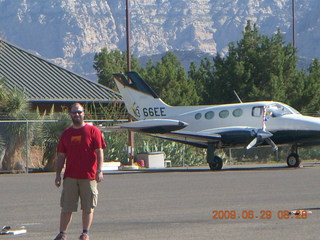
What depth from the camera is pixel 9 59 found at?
45469 millimetres

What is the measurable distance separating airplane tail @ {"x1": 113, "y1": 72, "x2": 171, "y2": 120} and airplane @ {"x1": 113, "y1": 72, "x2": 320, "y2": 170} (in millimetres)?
1468

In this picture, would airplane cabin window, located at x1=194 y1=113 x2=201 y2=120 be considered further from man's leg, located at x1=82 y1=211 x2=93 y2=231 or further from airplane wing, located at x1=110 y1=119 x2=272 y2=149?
man's leg, located at x1=82 y1=211 x2=93 y2=231

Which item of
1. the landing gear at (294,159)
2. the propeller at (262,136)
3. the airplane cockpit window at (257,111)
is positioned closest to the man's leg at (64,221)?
the propeller at (262,136)

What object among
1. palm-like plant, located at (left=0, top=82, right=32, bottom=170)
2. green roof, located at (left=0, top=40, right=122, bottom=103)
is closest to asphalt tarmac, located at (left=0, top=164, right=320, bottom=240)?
palm-like plant, located at (left=0, top=82, right=32, bottom=170)

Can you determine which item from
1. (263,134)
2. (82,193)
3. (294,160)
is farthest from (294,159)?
(82,193)

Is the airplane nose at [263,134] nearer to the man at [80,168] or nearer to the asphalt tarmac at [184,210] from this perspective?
the asphalt tarmac at [184,210]

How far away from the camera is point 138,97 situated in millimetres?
32781

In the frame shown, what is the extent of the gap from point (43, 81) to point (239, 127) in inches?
666

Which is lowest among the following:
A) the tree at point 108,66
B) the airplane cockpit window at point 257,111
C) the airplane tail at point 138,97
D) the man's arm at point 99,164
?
the man's arm at point 99,164

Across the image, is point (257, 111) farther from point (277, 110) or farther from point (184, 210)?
point (184, 210)

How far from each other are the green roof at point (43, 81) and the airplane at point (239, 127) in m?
12.4

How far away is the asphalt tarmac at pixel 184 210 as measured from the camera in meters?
11.7

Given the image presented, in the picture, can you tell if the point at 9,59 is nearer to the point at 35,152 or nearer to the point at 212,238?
the point at 35,152

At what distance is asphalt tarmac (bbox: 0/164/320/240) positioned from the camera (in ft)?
38.4
